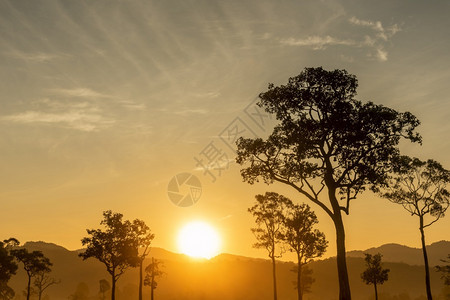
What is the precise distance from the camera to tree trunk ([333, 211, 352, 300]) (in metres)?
27.5

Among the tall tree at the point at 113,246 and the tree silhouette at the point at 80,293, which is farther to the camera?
the tree silhouette at the point at 80,293

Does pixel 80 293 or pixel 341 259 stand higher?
pixel 341 259

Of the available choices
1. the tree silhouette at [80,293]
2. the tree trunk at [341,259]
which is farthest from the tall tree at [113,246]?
the tree silhouette at [80,293]

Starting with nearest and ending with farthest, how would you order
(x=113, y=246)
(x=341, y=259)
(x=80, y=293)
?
1. (x=341, y=259)
2. (x=113, y=246)
3. (x=80, y=293)

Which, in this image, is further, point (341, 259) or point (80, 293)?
point (80, 293)

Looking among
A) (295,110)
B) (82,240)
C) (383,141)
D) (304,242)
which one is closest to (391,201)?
(304,242)

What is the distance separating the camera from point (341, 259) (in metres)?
28.7

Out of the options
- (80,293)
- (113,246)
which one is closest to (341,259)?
(113,246)

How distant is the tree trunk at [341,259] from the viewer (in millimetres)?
27531

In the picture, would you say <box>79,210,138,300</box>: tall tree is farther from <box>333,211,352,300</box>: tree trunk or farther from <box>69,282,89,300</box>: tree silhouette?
<box>69,282,89,300</box>: tree silhouette

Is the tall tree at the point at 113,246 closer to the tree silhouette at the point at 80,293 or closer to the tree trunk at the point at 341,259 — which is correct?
the tree trunk at the point at 341,259

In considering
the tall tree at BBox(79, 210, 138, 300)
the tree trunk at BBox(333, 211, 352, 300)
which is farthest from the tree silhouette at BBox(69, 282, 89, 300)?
the tree trunk at BBox(333, 211, 352, 300)

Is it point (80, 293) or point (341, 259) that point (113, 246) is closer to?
point (341, 259)

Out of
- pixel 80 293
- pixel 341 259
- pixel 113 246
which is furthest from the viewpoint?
pixel 80 293
